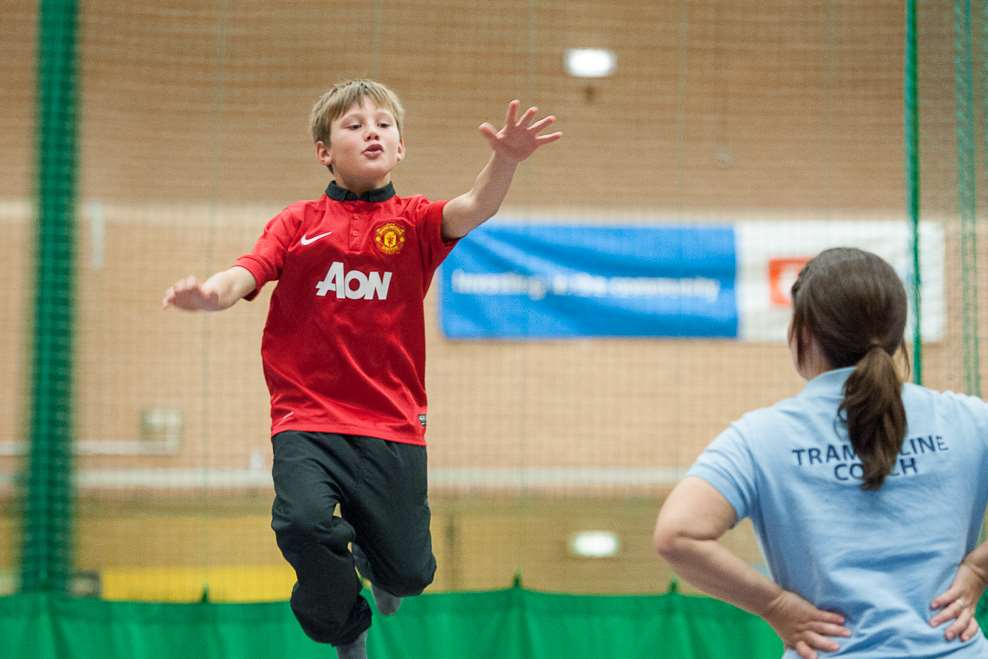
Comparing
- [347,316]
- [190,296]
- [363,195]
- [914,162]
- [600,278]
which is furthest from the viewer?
[600,278]

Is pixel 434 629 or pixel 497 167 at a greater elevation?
pixel 497 167

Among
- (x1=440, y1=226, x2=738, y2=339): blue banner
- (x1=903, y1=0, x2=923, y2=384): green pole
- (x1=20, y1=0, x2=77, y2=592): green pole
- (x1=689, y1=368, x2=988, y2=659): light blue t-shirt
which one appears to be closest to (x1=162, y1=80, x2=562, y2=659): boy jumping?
(x1=689, y1=368, x2=988, y2=659): light blue t-shirt

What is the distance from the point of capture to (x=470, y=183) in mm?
5426

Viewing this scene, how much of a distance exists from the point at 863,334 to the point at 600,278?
342 centimetres

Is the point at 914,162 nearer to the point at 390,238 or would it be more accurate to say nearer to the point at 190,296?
the point at 390,238

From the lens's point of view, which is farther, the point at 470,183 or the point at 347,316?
the point at 470,183

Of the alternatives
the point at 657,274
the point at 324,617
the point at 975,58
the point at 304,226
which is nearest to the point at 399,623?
the point at 324,617

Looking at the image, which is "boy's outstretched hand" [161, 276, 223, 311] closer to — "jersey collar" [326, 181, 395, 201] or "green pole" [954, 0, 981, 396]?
"jersey collar" [326, 181, 395, 201]

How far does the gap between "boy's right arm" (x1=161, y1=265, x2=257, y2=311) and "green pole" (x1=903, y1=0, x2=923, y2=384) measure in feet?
7.17

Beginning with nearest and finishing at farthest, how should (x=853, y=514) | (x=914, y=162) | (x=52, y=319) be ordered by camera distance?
(x=853, y=514) < (x=914, y=162) < (x=52, y=319)

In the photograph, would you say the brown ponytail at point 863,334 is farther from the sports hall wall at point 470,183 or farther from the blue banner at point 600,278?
the sports hall wall at point 470,183

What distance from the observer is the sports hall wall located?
5.02m

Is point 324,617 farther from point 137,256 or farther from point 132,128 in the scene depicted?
point 132,128

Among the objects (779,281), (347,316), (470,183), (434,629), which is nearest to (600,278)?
(779,281)
